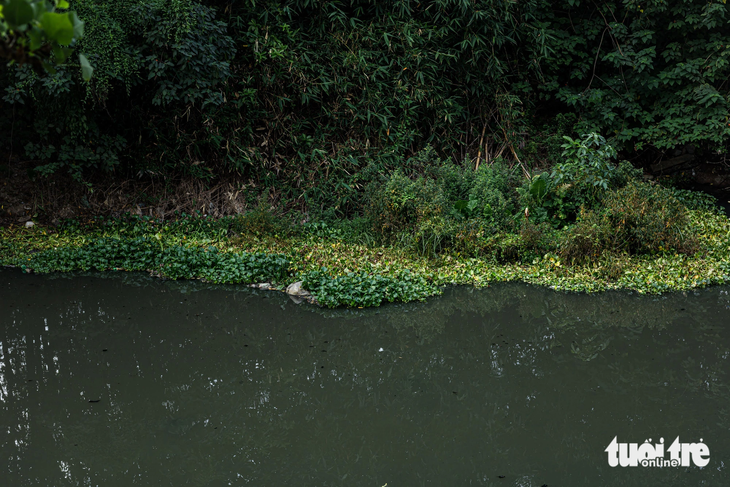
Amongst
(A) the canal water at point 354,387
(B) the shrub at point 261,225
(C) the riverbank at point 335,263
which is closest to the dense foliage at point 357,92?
(B) the shrub at point 261,225

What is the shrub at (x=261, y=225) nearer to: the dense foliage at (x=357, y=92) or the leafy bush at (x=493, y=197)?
the dense foliage at (x=357, y=92)

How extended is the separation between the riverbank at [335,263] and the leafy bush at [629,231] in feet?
0.38

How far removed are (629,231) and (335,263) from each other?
121 inches

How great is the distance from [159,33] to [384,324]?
4.26 meters

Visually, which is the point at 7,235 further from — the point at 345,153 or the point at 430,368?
the point at 430,368

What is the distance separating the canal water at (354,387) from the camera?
287 cm

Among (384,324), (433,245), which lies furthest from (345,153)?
(384,324)

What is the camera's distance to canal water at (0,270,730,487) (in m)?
2.87

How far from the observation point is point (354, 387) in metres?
3.69

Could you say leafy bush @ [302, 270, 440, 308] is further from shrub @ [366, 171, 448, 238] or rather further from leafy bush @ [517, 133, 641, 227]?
leafy bush @ [517, 133, 641, 227]

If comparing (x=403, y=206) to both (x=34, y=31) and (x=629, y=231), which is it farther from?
(x=34, y=31)

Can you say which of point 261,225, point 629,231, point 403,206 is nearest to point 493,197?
point 403,206

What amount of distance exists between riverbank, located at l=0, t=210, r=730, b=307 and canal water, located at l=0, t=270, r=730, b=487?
214mm

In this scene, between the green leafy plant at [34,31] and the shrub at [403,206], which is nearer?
the green leafy plant at [34,31]
